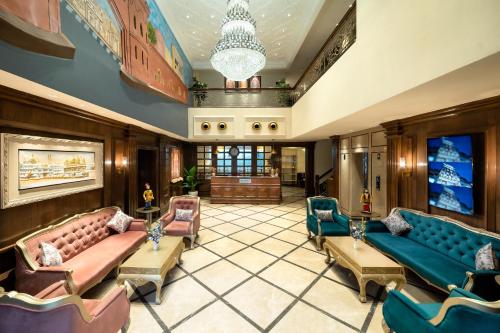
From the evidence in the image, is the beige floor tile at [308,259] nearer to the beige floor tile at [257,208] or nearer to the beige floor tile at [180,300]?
the beige floor tile at [180,300]

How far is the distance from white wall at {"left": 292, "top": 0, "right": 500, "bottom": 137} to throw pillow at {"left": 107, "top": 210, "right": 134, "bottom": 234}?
4769 mm

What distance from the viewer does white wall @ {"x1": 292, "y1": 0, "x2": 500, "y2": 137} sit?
1.58m

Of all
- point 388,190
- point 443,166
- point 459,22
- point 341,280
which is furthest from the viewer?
point 388,190

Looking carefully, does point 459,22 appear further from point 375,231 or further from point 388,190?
point 388,190

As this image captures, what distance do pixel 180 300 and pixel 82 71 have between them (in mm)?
3345

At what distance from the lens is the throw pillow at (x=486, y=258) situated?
235cm

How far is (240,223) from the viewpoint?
19.9 ft

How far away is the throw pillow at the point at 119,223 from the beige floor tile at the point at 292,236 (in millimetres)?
3330

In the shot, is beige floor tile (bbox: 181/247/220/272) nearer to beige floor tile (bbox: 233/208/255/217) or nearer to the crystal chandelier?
beige floor tile (bbox: 233/208/255/217)

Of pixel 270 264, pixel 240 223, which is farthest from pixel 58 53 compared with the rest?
pixel 240 223

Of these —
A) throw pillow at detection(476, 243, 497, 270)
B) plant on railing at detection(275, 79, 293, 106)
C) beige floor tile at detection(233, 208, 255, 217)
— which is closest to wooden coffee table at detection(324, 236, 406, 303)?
throw pillow at detection(476, 243, 497, 270)

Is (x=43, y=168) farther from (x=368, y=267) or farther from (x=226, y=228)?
(x=368, y=267)

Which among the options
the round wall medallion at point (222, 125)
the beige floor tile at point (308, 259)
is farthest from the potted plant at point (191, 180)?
the beige floor tile at point (308, 259)

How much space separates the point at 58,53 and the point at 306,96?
549 cm
